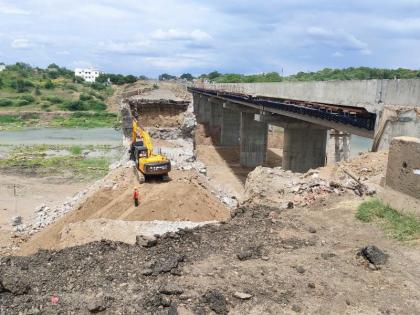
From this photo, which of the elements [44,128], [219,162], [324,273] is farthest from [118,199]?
[44,128]

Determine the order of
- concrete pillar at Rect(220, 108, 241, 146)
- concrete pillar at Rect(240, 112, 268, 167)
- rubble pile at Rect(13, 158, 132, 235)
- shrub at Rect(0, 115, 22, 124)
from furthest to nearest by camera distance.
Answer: shrub at Rect(0, 115, 22, 124) → concrete pillar at Rect(220, 108, 241, 146) → concrete pillar at Rect(240, 112, 268, 167) → rubble pile at Rect(13, 158, 132, 235)

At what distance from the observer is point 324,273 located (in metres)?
9.31

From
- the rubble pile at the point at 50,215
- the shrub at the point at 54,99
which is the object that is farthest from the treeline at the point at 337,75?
the rubble pile at the point at 50,215

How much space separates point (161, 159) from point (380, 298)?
16457mm

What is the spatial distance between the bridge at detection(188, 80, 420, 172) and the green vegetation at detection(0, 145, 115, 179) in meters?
16.9

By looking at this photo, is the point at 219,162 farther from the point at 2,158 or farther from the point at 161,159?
the point at 161,159

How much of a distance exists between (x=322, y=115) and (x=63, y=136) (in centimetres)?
6221

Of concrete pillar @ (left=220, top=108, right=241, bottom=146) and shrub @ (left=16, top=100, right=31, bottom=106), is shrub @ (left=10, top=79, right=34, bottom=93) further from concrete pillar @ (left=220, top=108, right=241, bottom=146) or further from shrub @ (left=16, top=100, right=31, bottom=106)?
concrete pillar @ (left=220, top=108, right=241, bottom=146)

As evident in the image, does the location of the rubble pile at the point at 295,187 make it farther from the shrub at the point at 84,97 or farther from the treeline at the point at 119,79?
the treeline at the point at 119,79

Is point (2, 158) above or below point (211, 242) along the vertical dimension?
below

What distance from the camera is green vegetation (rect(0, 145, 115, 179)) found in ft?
143

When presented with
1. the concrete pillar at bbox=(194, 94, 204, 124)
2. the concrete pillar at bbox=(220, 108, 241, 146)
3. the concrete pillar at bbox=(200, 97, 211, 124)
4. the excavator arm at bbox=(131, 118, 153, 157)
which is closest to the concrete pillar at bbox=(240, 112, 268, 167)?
the concrete pillar at bbox=(220, 108, 241, 146)

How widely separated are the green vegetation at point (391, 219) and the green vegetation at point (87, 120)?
272 feet

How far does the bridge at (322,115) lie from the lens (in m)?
17.0
